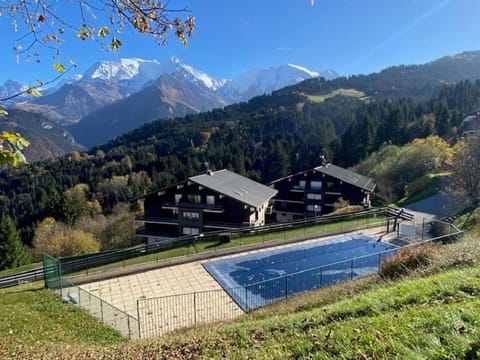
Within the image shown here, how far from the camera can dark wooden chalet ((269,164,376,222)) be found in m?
47.8

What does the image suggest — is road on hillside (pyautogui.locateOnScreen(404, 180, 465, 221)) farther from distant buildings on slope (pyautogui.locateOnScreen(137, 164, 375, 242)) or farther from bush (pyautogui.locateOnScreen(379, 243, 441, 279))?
bush (pyautogui.locateOnScreen(379, 243, 441, 279))

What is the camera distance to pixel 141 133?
577 ft

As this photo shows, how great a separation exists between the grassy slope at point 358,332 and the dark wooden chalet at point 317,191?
38.1 meters

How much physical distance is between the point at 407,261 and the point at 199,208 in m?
28.4

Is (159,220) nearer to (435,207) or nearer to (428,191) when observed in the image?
(435,207)

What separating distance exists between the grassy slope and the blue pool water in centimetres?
517

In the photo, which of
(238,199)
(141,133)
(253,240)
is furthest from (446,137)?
(141,133)

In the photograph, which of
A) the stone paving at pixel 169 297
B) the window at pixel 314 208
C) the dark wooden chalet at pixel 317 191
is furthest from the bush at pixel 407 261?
the window at pixel 314 208

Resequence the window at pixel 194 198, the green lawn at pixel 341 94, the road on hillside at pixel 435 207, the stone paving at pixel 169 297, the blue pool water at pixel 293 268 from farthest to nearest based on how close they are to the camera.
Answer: the green lawn at pixel 341 94 < the window at pixel 194 198 < the road on hillside at pixel 435 207 < the blue pool water at pixel 293 268 < the stone paving at pixel 169 297

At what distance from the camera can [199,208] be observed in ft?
124

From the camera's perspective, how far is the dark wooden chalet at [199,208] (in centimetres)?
3738

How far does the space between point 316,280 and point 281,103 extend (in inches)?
6802

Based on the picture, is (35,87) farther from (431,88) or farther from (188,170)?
(431,88)

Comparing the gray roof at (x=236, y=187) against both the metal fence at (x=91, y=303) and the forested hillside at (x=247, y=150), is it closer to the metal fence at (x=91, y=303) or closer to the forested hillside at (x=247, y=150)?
the metal fence at (x=91, y=303)
